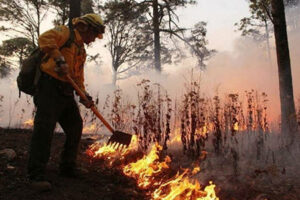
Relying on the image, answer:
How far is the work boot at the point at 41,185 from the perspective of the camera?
110 inches

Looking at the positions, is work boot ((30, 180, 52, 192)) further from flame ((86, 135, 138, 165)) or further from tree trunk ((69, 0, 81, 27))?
tree trunk ((69, 0, 81, 27))

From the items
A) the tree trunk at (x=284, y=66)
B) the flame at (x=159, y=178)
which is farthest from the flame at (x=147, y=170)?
the tree trunk at (x=284, y=66)

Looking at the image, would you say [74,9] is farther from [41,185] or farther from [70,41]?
[41,185]

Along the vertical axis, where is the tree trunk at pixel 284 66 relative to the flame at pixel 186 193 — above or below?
above

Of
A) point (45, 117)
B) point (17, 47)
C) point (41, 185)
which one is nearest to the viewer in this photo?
point (41, 185)

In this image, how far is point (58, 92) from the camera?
3037 millimetres

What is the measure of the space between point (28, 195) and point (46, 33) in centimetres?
168

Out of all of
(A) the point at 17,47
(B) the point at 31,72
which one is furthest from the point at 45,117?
(A) the point at 17,47

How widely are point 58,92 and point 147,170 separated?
1.70m

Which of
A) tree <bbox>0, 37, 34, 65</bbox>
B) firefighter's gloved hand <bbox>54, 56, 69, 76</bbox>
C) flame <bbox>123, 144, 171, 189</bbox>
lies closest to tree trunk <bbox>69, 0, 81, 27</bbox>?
flame <bbox>123, 144, 171, 189</bbox>

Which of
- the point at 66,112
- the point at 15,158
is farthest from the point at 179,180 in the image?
the point at 15,158

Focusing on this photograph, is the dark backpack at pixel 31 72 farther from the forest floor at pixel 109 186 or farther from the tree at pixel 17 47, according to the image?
the tree at pixel 17 47

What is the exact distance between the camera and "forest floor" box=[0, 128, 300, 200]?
2.90m

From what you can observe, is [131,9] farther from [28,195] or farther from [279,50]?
[28,195]
